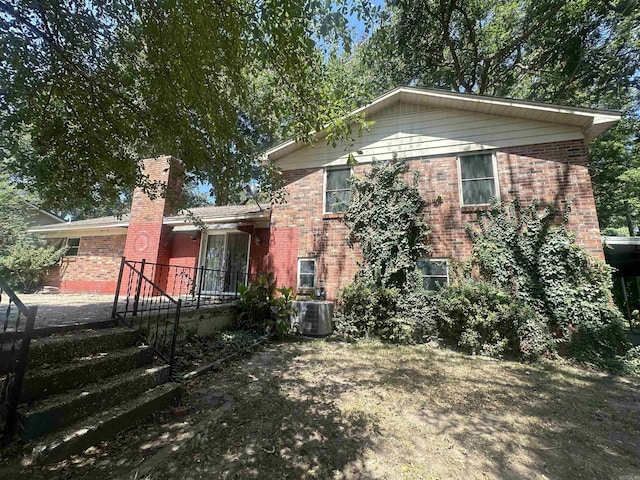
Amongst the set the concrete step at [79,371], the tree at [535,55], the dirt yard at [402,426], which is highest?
the tree at [535,55]

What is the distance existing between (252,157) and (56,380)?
449cm

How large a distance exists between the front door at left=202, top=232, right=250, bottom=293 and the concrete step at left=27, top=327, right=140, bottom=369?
6.60 metres

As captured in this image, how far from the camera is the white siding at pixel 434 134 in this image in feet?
24.3

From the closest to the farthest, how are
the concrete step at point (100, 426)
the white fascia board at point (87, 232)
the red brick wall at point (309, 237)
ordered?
the concrete step at point (100, 426) → the red brick wall at point (309, 237) → the white fascia board at point (87, 232)

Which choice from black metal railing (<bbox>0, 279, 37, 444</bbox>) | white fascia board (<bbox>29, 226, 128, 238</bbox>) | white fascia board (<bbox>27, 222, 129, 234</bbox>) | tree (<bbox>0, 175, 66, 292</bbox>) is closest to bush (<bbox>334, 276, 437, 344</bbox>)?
black metal railing (<bbox>0, 279, 37, 444</bbox>)

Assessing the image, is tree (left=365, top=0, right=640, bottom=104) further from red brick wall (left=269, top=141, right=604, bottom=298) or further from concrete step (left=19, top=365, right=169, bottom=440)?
concrete step (left=19, top=365, right=169, bottom=440)

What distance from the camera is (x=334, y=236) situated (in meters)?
8.68

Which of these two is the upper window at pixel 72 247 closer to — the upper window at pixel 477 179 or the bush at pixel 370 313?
the bush at pixel 370 313

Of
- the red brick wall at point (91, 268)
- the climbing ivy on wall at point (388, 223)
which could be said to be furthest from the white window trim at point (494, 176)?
the red brick wall at point (91, 268)

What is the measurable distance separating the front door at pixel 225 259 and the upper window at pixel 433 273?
623cm

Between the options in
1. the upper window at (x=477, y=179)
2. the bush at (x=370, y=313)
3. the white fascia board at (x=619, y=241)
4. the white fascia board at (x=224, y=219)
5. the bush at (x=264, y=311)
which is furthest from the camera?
the white fascia board at (x=224, y=219)

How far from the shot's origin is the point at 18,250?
12.7 metres

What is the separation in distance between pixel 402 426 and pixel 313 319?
435 centimetres

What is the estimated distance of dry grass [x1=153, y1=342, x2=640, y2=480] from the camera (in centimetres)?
258
